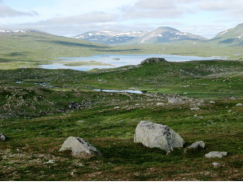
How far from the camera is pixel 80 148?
31938 mm

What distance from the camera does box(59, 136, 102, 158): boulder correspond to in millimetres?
31234

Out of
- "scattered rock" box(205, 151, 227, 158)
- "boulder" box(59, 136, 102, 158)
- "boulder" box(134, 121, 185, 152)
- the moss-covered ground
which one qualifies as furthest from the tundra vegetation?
"boulder" box(134, 121, 185, 152)

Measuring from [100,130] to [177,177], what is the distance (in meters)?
35.4

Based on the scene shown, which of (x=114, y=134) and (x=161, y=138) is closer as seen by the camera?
(x=161, y=138)

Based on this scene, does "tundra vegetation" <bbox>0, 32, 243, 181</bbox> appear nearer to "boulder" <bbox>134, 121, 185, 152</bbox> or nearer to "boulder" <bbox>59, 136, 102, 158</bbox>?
"boulder" <bbox>59, 136, 102, 158</bbox>

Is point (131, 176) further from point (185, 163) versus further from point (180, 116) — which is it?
point (180, 116)

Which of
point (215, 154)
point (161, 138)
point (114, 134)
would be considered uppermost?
point (161, 138)

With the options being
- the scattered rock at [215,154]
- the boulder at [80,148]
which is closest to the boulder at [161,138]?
the scattered rock at [215,154]

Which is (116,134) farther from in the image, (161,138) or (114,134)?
(161,138)

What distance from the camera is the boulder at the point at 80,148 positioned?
31.2 metres

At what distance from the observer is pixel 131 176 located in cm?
2356

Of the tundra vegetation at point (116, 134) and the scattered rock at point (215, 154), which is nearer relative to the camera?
→ the tundra vegetation at point (116, 134)

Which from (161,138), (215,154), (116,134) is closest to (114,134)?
(116,134)

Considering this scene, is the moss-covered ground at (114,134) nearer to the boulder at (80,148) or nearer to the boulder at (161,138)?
the boulder at (80,148)
